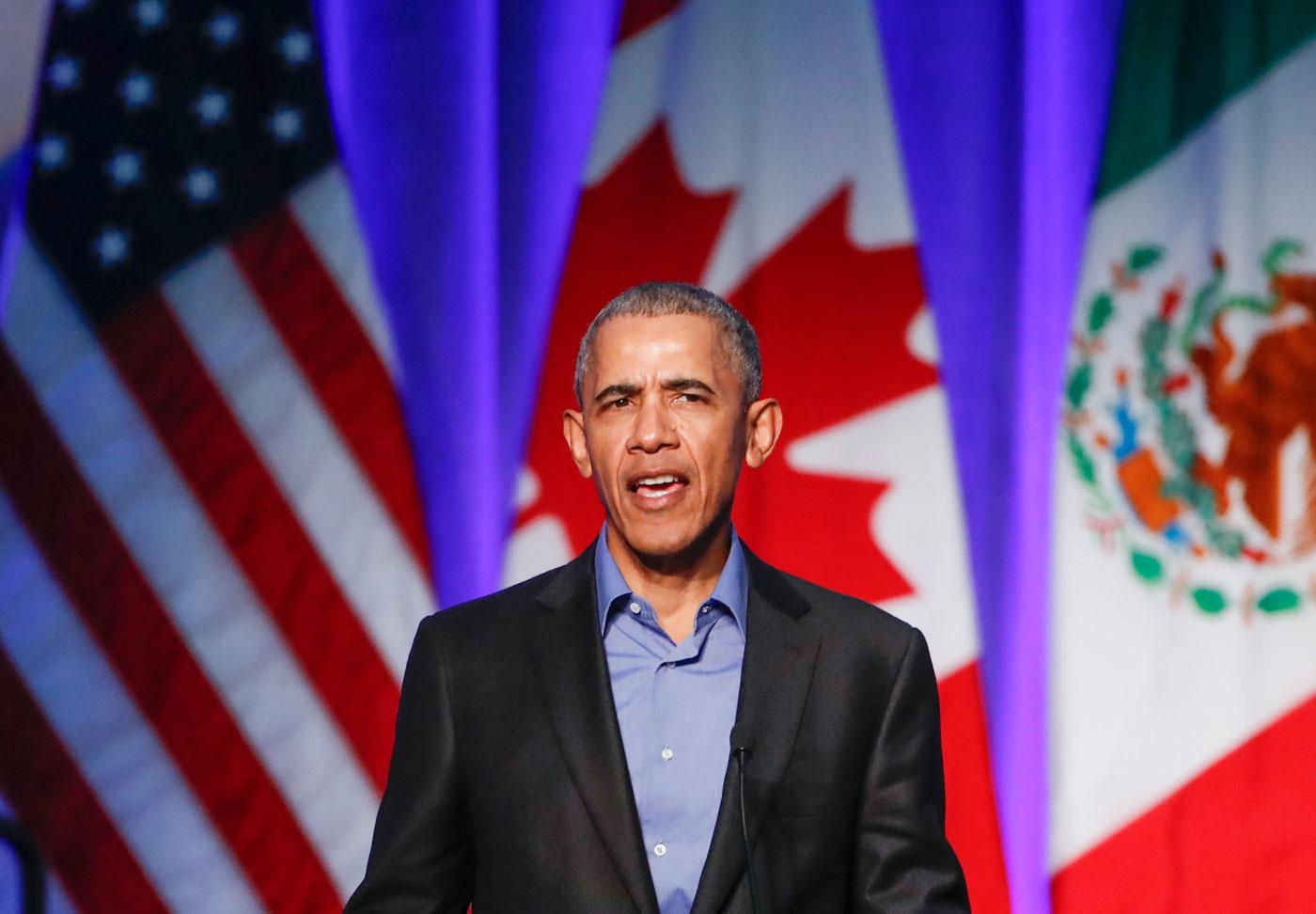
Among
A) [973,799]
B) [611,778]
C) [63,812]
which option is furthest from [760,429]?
[63,812]

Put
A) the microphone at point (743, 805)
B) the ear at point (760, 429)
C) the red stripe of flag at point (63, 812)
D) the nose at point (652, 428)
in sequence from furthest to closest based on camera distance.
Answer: the red stripe of flag at point (63, 812) < the ear at point (760, 429) < the nose at point (652, 428) < the microphone at point (743, 805)

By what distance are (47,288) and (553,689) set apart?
72.7 inches

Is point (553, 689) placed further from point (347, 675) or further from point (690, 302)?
point (347, 675)

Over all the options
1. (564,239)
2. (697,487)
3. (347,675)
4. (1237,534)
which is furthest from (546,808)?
(1237,534)

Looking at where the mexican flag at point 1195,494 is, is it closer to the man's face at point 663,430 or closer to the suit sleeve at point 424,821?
the man's face at point 663,430

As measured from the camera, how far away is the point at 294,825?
104 inches

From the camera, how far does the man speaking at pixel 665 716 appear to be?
4.14 ft

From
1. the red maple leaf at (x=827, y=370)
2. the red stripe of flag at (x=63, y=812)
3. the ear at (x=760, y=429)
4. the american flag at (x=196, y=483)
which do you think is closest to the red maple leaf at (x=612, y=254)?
the red maple leaf at (x=827, y=370)

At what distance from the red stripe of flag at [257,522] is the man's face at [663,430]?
1402 millimetres

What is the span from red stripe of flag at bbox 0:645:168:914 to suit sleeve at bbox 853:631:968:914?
6.05 feet

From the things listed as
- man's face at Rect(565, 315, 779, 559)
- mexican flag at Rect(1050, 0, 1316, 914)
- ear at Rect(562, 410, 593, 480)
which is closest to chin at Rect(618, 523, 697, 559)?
man's face at Rect(565, 315, 779, 559)

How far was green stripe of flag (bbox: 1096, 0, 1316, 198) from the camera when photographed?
2.77 metres

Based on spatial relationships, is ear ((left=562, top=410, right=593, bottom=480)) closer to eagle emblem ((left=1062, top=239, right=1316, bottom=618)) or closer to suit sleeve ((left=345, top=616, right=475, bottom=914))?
suit sleeve ((left=345, top=616, right=475, bottom=914))

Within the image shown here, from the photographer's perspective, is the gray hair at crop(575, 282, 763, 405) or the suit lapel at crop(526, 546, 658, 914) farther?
the gray hair at crop(575, 282, 763, 405)
